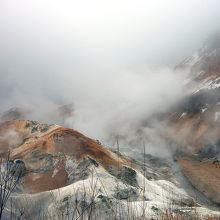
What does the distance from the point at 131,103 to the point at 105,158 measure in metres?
63.1

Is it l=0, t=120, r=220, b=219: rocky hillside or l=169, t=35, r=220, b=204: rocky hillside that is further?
l=169, t=35, r=220, b=204: rocky hillside

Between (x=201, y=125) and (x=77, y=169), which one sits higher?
(x=201, y=125)

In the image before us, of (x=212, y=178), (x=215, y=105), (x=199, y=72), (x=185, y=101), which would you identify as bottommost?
(x=212, y=178)

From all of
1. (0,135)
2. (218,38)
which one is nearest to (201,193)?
(0,135)

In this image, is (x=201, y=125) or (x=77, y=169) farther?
(x=201, y=125)

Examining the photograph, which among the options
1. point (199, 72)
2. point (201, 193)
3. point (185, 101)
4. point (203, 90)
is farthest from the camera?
point (199, 72)

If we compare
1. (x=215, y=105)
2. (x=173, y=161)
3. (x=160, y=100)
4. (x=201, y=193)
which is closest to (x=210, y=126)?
(x=215, y=105)

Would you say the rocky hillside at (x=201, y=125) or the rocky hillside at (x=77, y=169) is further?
the rocky hillside at (x=201, y=125)

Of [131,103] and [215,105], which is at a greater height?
[131,103]

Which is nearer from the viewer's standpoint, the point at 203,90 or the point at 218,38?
the point at 203,90

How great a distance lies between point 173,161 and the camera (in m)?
50.3

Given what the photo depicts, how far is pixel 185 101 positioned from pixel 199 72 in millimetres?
16087

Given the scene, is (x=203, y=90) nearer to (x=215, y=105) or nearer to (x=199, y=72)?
(x=215, y=105)

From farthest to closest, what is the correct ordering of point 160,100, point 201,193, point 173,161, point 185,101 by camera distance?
point 160,100 → point 185,101 → point 173,161 → point 201,193
